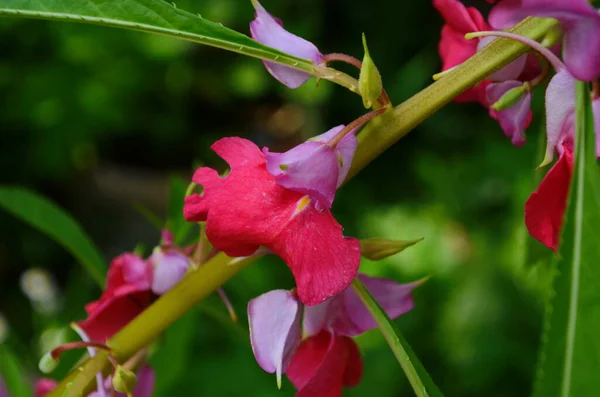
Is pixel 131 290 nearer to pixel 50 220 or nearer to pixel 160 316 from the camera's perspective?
pixel 160 316

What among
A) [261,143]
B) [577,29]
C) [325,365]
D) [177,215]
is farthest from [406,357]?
[261,143]

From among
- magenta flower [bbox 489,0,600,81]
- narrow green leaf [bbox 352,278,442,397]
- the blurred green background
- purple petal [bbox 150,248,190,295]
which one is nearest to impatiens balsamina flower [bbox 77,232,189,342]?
purple petal [bbox 150,248,190,295]

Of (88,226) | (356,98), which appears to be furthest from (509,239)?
(88,226)

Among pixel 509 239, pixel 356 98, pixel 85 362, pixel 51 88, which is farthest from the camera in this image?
pixel 356 98

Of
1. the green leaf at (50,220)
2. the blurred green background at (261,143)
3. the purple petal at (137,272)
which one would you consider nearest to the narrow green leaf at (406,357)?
A: the purple petal at (137,272)

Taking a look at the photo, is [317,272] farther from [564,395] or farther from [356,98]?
[356,98]

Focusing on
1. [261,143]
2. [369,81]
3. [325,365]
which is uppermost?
[369,81]

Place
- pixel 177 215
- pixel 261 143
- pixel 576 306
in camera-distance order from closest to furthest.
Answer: pixel 576 306 < pixel 177 215 < pixel 261 143

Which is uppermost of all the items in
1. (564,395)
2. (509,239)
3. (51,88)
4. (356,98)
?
(51,88)
